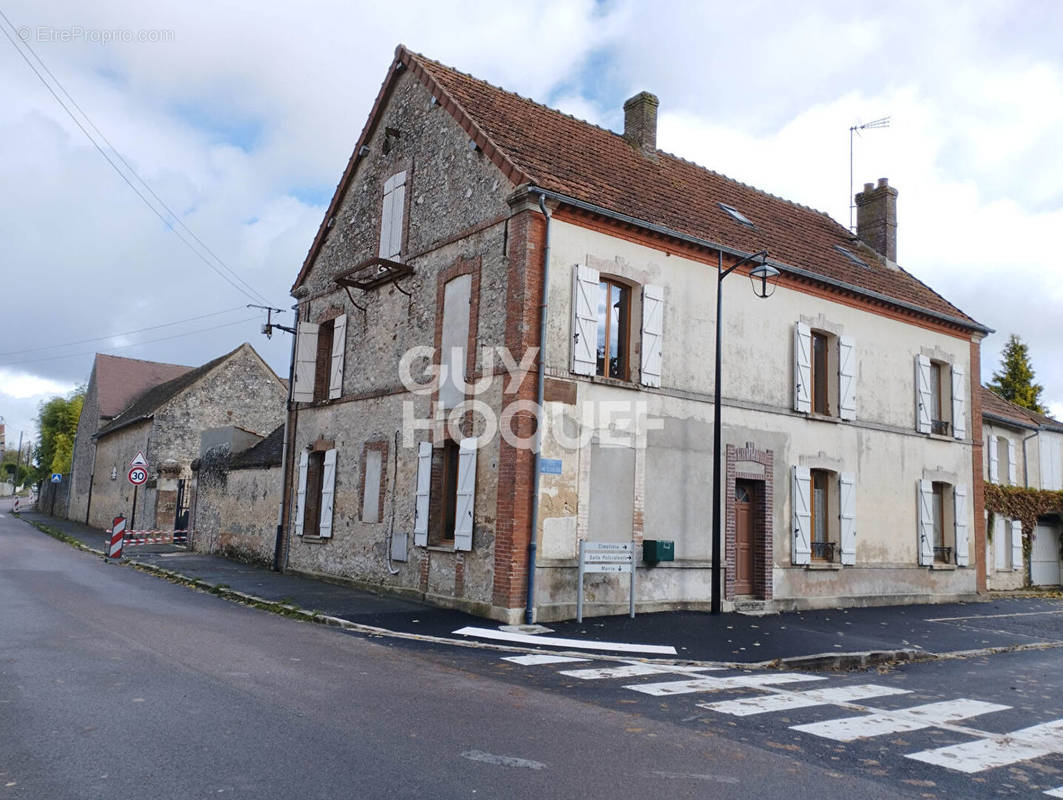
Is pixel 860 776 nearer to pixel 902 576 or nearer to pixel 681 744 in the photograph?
pixel 681 744

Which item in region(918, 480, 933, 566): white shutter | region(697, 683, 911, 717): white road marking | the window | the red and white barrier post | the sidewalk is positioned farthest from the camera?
the red and white barrier post

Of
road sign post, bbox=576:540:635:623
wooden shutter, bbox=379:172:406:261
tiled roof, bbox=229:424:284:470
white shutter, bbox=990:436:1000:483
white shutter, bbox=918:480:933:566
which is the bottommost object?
road sign post, bbox=576:540:635:623

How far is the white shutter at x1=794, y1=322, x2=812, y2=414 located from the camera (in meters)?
16.3

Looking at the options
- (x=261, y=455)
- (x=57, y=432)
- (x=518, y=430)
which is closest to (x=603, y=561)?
(x=518, y=430)

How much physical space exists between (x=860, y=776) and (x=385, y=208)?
46.2 feet

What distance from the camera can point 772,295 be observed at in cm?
1617

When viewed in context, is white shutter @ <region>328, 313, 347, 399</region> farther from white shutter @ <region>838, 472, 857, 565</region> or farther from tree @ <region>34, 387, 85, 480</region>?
tree @ <region>34, 387, 85, 480</region>

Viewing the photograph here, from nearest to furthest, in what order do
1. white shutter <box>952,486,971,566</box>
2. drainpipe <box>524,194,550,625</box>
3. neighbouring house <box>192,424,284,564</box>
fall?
drainpipe <box>524,194,550,625</box> < white shutter <box>952,486,971,566</box> < neighbouring house <box>192,424,284,564</box>

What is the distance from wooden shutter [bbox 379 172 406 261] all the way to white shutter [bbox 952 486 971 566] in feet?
44.6

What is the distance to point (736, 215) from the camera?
701 inches

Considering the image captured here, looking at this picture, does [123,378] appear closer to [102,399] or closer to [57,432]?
[102,399]

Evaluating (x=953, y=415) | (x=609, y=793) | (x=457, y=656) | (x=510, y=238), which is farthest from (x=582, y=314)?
(x=953, y=415)

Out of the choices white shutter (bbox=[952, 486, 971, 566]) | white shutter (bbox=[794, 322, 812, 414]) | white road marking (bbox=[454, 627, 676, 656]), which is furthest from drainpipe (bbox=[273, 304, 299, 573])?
white shutter (bbox=[952, 486, 971, 566])

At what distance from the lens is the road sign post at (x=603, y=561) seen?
12242 mm
